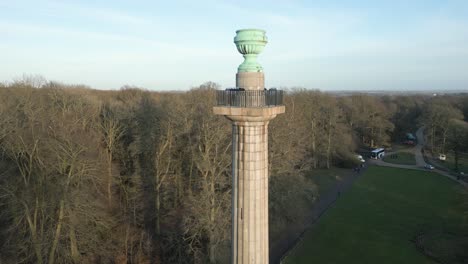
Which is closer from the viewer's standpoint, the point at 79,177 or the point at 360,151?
the point at 79,177

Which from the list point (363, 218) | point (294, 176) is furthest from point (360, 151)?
point (294, 176)

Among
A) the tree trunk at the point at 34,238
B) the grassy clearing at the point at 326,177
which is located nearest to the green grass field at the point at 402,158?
the grassy clearing at the point at 326,177

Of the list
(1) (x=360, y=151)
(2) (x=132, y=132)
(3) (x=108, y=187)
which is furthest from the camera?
(1) (x=360, y=151)

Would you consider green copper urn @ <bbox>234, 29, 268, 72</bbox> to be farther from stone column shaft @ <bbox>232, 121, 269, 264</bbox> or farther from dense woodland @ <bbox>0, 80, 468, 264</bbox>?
dense woodland @ <bbox>0, 80, 468, 264</bbox>

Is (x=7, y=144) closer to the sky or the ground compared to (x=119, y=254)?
closer to the sky

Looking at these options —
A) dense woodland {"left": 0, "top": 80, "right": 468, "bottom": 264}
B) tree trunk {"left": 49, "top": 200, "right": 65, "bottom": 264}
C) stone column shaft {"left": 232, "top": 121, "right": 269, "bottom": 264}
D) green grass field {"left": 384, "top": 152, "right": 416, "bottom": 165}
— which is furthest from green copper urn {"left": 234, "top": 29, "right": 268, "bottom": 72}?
green grass field {"left": 384, "top": 152, "right": 416, "bottom": 165}

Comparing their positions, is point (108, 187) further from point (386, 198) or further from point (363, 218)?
point (386, 198)
